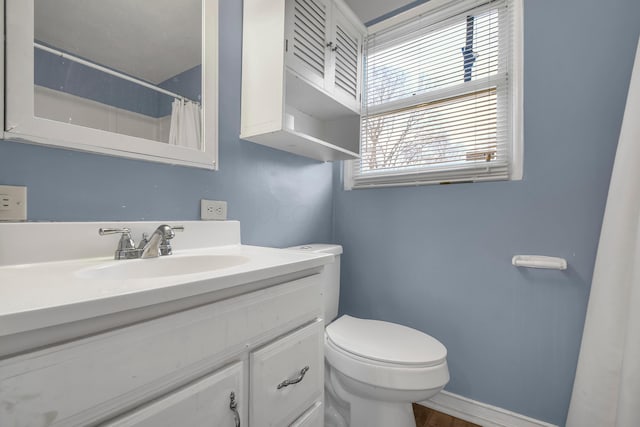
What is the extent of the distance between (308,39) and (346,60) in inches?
12.2

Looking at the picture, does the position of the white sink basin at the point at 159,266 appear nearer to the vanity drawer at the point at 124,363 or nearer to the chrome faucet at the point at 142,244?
the chrome faucet at the point at 142,244

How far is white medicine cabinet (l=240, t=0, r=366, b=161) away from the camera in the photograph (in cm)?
112

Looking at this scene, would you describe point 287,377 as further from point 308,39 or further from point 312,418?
point 308,39

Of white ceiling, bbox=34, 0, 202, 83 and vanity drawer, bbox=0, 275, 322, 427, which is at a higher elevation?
white ceiling, bbox=34, 0, 202, 83

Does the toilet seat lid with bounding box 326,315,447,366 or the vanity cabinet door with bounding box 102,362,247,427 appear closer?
the vanity cabinet door with bounding box 102,362,247,427

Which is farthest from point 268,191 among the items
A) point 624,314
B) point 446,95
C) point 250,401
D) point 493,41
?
point 624,314

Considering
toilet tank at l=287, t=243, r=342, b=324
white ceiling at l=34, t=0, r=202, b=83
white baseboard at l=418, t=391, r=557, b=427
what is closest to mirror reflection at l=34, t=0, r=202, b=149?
white ceiling at l=34, t=0, r=202, b=83

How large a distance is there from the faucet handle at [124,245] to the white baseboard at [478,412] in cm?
155

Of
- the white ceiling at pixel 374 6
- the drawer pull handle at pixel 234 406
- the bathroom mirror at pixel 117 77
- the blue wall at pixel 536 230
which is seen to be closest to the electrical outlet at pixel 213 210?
the bathroom mirror at pixel 117 77

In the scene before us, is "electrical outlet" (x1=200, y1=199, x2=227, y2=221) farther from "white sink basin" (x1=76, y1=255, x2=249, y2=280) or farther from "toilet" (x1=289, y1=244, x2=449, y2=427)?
"toilet" (x1=289, y1=244, x2=449, y2=427)

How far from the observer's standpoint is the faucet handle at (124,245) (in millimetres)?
804

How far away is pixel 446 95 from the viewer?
4.83ft

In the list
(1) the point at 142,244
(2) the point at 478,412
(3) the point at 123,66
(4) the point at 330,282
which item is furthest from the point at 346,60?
(2) the point at 478,412

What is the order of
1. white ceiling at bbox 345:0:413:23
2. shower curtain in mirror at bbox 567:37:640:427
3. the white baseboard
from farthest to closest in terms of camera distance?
white ceiling at bbox 345:0:413:23
the white baseboard
shower curtain in mirror at bbox 567:37:640:427
